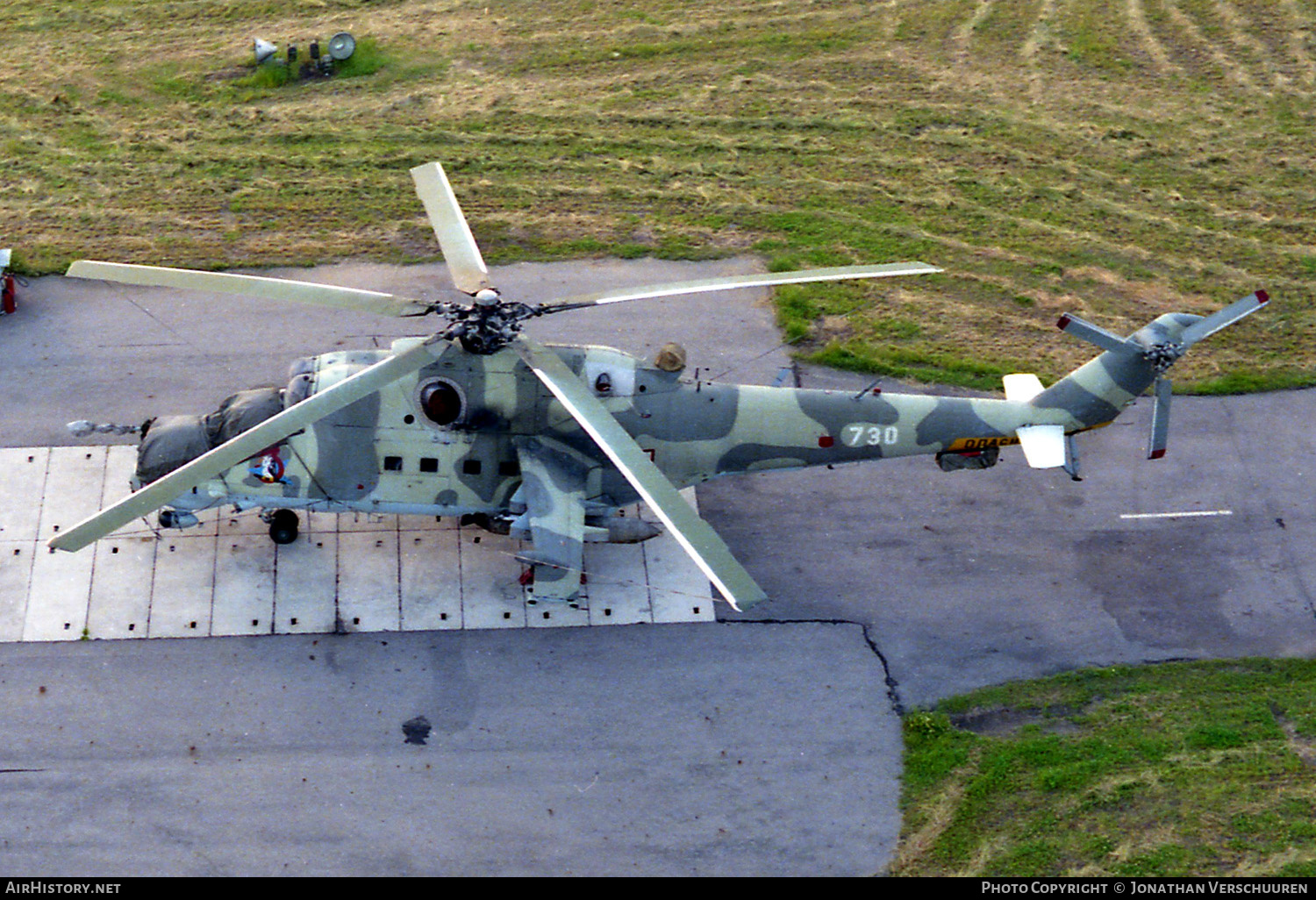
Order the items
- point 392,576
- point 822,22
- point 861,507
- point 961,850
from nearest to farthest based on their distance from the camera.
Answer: point 961,850 < point 392,576 < point 861,507 < point 822,22

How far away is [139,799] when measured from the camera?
66.7 feet

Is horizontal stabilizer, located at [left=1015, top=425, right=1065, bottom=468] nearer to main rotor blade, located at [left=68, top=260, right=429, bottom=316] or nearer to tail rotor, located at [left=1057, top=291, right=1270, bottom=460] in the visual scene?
tail rotor, located at [left=1057, top=291, right=1270, bottom=460]

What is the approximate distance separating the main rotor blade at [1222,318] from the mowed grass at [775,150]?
19.1 feet

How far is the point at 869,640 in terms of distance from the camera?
23328 mm

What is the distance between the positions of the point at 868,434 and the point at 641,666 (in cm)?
597

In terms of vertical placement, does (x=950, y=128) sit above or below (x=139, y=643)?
above

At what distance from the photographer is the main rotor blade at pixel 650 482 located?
16812mm

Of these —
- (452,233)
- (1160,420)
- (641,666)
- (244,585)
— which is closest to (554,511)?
(641,666)

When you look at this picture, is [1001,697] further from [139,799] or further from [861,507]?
[139,799]

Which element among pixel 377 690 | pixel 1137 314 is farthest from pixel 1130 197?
pixel 377 690

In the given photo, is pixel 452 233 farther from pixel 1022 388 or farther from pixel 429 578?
pixel 1022 388

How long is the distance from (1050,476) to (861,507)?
4.32 m

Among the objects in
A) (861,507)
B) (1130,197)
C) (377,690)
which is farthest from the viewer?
(1130,197)

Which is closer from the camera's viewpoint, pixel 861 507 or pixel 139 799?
pixel 139 799
